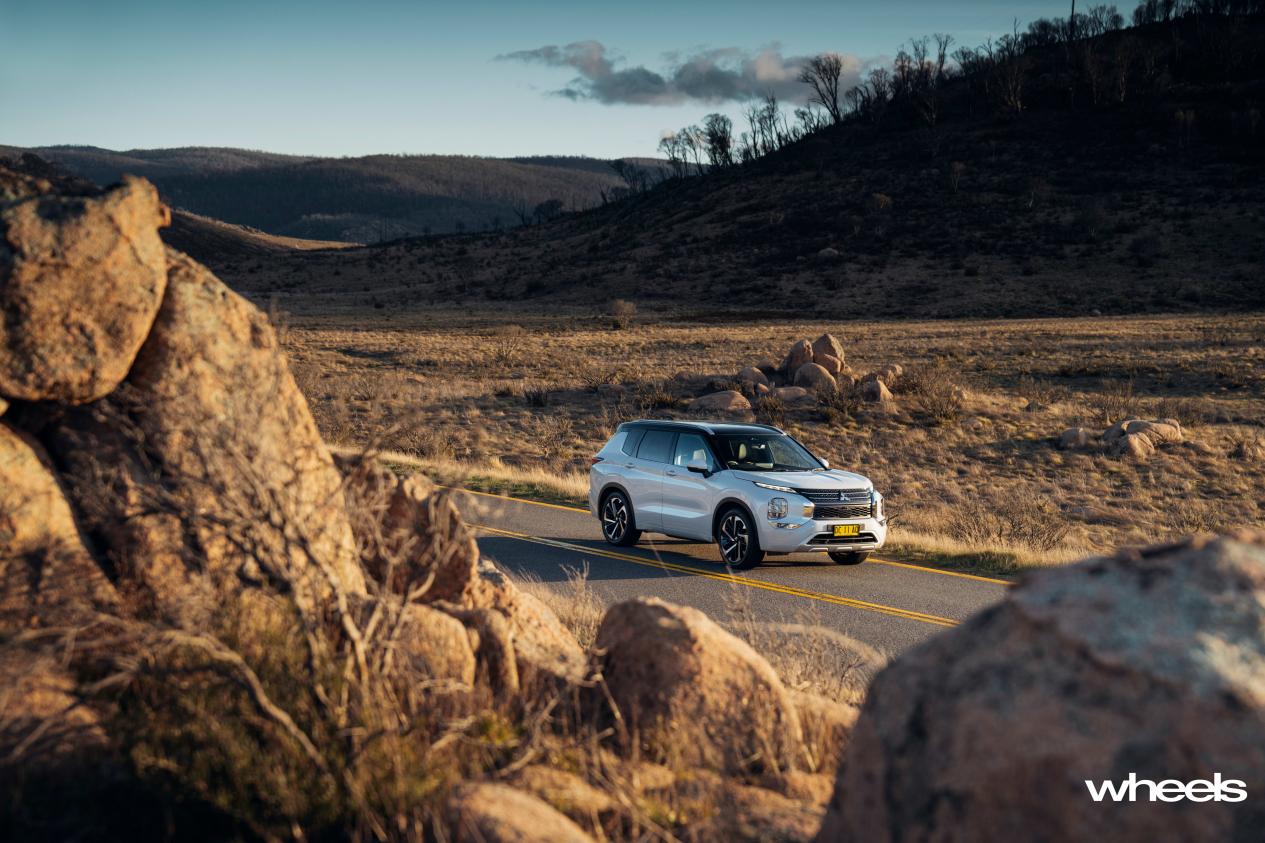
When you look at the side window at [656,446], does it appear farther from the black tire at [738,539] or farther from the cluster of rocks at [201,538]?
the cluster of rocks at [201,538]

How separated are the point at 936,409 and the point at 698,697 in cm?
2749

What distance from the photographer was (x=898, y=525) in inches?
797

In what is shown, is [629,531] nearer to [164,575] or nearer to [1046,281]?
[164,575]

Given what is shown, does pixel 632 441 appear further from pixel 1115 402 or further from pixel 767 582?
pixel 1115 402

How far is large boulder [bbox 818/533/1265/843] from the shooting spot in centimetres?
348

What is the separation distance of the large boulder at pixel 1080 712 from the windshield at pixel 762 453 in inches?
427

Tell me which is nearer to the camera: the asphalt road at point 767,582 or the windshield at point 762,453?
the asphalt road at point 767,582

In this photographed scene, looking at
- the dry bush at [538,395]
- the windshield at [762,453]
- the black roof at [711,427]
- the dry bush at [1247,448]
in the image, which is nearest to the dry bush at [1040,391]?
the dry bush at [1247,448]

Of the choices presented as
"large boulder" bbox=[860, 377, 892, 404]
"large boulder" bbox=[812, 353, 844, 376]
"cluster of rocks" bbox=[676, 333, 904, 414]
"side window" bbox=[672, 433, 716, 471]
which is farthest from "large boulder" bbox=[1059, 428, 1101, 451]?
"side window" bbox=[672, 433, 716, 471]

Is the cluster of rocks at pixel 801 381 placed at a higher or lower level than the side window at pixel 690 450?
lower

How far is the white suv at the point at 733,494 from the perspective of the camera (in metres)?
14.3

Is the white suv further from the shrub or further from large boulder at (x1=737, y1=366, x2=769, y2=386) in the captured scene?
large boulder at (x1=737, y1=366, x2=769, y2=386)

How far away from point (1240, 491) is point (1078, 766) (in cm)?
2395

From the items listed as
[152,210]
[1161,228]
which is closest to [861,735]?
[152,210]
